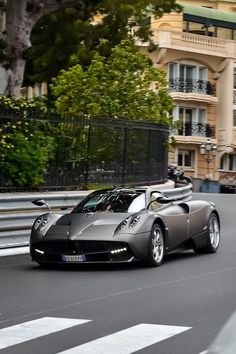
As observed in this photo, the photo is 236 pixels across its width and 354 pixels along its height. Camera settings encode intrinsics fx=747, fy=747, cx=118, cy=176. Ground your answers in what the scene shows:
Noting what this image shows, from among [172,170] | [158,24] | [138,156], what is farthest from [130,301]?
[158,24]

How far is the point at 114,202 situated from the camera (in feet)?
39.3

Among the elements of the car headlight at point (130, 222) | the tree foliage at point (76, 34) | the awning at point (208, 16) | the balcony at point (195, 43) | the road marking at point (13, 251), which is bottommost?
the road marking at point (13, 251)

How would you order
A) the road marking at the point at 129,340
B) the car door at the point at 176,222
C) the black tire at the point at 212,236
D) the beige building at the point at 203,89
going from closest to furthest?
the road marking at the point at 129,340, the car door at the point at 176,222, the black tire at the point at 212,236, the beige building at the point at 203,89

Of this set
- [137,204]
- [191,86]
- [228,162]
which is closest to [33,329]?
[137,204]

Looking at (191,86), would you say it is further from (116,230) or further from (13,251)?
(116,230)

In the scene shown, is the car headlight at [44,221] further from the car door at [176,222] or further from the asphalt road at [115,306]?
the car door at [176,222]

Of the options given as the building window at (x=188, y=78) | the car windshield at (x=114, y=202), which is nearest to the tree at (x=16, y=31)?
the car windshield at (x=114, y=202)

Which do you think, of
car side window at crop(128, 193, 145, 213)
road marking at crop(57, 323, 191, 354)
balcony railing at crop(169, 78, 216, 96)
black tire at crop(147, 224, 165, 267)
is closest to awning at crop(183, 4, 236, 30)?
balcony railing at crop(169, 78, 216, 96)

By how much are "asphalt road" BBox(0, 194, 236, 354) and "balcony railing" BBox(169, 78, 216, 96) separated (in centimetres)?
4054

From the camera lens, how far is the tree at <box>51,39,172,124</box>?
21031 millimetres

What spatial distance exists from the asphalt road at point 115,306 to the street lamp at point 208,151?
37.7 m

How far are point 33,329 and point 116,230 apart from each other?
4.15 m

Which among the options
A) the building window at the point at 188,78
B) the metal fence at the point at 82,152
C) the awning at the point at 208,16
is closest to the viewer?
the metal fence at the point at 82,152

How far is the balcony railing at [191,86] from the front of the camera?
52250mm
